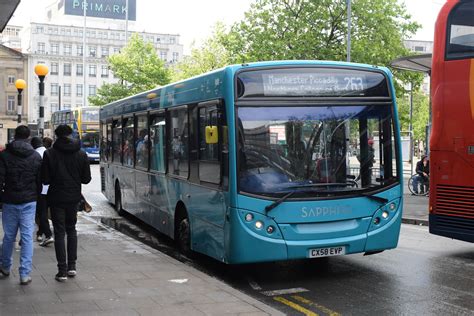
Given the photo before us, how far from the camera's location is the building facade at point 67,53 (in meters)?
106

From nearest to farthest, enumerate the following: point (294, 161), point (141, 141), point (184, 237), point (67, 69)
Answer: point (294, 161), point (184, 237), point (141, 141), point (67, 69)

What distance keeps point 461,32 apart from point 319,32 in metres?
23.7

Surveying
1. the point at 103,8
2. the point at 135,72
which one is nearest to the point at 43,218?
the point at 135,72

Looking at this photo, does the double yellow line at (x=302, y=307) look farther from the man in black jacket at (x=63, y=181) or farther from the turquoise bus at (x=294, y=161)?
the man in black jacket at (x=63, y=181)

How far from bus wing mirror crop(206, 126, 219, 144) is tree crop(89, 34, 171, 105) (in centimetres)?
5062

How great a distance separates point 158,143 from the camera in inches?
409

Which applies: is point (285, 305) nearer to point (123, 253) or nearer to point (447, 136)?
point (123, 253)

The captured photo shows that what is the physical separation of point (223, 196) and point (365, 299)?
2062mm

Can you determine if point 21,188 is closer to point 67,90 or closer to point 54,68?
point 67,90

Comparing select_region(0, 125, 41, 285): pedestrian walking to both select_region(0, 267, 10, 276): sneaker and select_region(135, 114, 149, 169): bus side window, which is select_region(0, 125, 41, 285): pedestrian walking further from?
select_region(135, 114, 149, 169): bus side window

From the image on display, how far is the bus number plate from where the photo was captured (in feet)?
24.1

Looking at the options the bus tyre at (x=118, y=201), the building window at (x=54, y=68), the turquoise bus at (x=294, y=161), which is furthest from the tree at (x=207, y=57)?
the building window at (x=54, y=68)

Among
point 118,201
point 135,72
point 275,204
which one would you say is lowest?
point 118,201

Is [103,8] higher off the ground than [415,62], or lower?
higher
